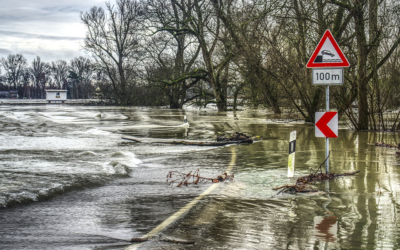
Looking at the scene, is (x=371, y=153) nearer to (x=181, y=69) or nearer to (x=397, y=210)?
(x=397, y=210)

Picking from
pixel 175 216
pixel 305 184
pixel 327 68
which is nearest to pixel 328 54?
pixel 327 68

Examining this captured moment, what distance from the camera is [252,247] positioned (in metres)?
4.38

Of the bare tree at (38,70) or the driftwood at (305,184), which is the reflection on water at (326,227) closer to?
the driftwood at (305,184)

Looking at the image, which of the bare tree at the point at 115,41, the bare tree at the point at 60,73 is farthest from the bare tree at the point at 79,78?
the bare tree at the point at 115,41

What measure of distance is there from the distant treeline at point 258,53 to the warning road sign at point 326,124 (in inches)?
425

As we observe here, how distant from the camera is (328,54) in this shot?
28.6 feet

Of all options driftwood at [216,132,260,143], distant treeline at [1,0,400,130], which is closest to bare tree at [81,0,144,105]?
distant treeline at [1,0,400,130]

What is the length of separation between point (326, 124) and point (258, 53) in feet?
60.7

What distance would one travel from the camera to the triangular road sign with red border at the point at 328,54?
341 inches

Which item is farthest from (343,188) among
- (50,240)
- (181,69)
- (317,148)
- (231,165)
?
(181,69)

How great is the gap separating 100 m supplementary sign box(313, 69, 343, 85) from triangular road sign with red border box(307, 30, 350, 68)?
0.34 ft

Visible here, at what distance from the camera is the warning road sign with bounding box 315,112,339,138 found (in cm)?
852

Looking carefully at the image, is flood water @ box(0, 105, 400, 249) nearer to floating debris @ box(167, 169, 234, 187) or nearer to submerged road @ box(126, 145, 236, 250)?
submerged road @ box(126, 145, 236, 250)

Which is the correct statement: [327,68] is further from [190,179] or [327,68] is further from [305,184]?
[190,179]
